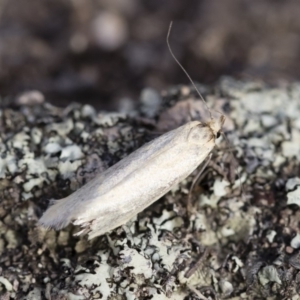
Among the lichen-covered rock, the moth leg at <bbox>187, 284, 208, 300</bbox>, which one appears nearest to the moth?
the lichen-covered rock

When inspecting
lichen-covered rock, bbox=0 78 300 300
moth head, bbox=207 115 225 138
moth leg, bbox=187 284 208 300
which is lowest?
moth leg, bbox=187 284 208 300

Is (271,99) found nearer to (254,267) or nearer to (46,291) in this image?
(254,267)

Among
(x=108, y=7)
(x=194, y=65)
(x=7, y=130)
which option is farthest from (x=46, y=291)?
(x=108, y=7)

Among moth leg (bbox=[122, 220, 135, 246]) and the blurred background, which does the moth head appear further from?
the blurred background

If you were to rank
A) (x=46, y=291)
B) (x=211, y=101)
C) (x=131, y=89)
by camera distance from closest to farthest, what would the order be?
(x=46, y=291) → (x=211, y=101) → (x=131, y=89)

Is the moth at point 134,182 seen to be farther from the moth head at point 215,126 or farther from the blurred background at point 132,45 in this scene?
the blurred background at point 132,45

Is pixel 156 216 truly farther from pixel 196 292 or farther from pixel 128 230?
pixel 196 292
